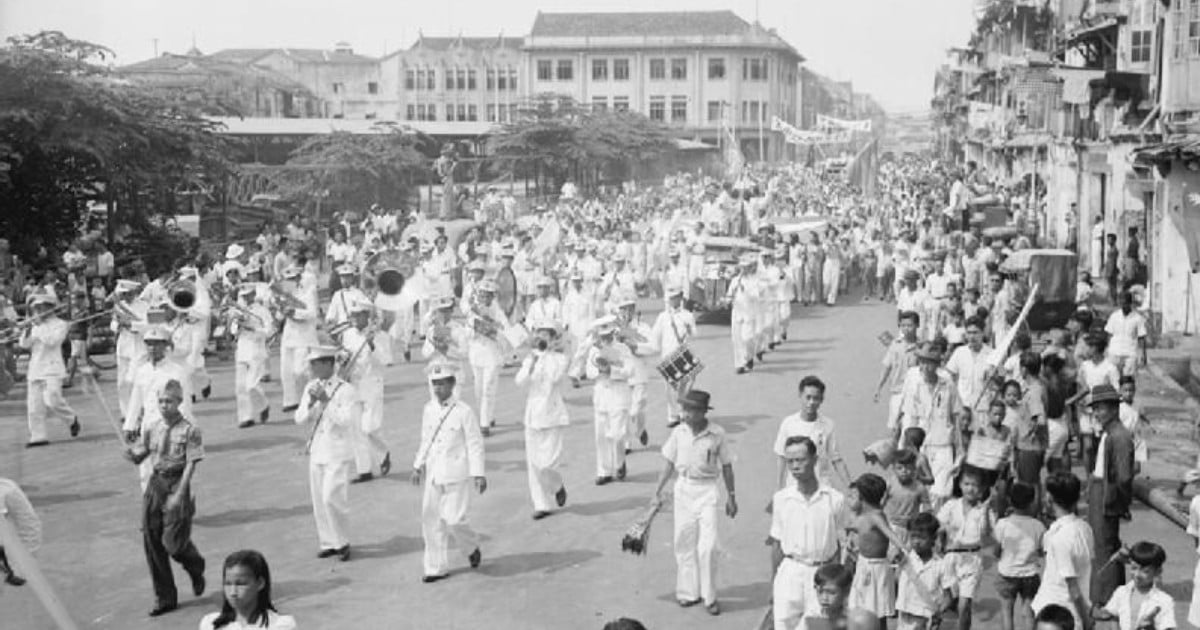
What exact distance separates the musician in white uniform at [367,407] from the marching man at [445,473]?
271 cm

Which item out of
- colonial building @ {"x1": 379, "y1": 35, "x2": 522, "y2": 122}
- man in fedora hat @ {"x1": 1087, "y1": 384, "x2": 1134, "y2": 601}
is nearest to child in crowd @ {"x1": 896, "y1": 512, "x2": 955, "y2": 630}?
man in fedora hat @ {"x1": 1087, "y1": 384, "x2": 1134, "y2": 601}

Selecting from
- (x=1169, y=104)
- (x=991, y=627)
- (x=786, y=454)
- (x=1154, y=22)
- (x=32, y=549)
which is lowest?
(x=991, y=627)

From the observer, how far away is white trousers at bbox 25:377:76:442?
537 inches

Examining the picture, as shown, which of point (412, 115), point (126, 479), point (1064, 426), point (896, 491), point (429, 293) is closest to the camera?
point (896, 491)

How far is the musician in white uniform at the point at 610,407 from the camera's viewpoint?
39.1 ft

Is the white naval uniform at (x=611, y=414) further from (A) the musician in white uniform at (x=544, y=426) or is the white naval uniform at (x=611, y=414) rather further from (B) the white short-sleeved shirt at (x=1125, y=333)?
(B) the white short-sleeved shirt at (x=1125, y=333)

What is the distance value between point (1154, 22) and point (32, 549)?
71.0 feet

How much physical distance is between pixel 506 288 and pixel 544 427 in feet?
30.2

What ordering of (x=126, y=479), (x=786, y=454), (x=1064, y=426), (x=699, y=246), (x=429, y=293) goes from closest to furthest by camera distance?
(x=786, y=454), (x=1064, y=426), (x=126, y=479), (x=429, y=293), (x=699, y=246)

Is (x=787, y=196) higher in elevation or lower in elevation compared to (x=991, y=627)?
higher

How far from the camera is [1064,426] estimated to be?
10617 millimetres

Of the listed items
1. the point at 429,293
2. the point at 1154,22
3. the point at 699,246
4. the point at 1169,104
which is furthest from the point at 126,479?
the point at 1154,22

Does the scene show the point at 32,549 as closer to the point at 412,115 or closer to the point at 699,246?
the point at 699,246

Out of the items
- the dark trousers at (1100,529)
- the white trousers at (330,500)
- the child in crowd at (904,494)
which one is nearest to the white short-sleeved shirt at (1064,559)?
the child in crowd at (904,494)
